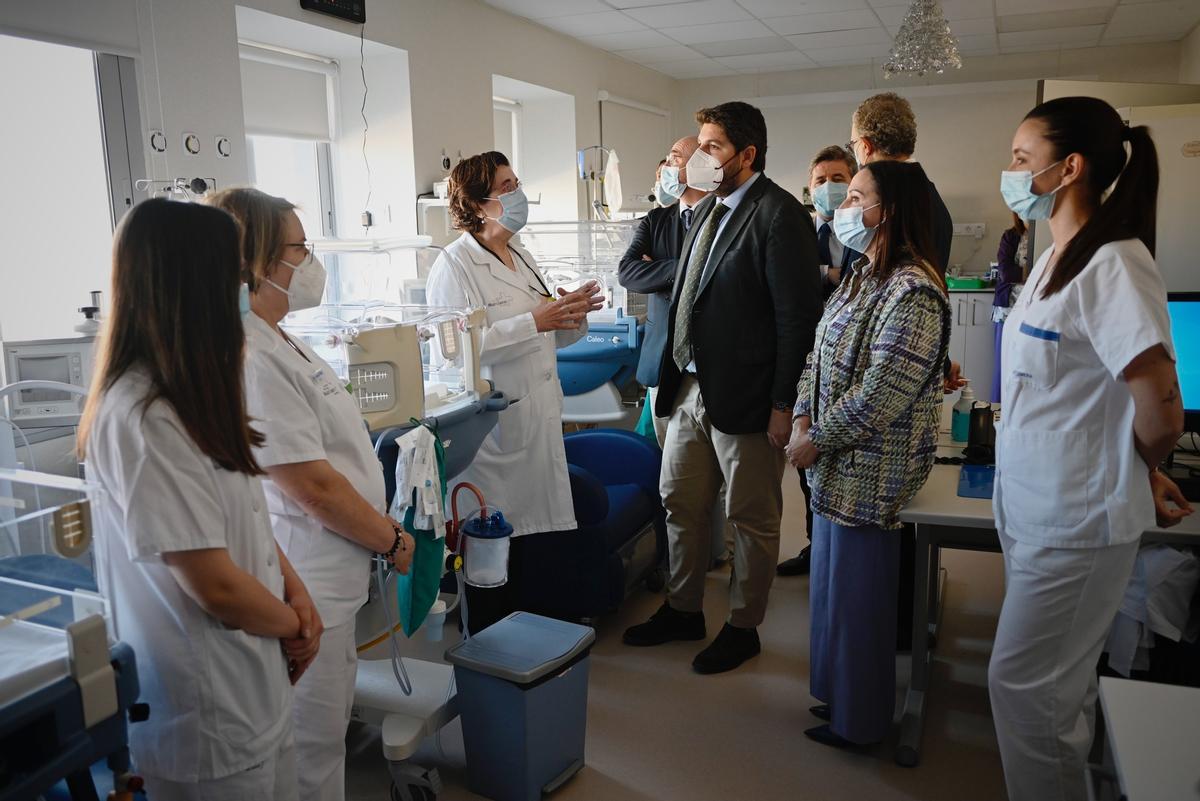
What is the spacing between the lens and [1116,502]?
150cm

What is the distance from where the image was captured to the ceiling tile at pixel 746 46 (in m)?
6.88

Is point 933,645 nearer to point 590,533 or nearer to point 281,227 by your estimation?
point 590,533

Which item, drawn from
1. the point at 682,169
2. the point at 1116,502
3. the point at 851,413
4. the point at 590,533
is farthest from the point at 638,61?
the point at 1116,502

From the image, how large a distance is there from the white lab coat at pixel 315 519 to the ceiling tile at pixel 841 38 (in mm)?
6094

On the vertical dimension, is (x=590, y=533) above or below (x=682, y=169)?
below

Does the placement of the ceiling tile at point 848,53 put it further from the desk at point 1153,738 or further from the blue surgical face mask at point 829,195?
the desk at point 1153,738

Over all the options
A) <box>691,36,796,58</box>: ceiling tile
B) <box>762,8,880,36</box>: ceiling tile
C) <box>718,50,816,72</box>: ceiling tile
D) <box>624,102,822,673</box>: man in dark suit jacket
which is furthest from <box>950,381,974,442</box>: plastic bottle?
<box>718,50,816,72</box>: ceiling tile

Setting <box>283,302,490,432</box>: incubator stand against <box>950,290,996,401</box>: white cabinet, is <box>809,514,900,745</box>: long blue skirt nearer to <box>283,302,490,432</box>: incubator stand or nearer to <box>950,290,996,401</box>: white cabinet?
<box>283,302,490,432</box>: incubator stand

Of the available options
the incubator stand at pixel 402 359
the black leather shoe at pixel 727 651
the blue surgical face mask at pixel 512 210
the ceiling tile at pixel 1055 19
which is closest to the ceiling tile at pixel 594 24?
the ceiling tile at pixel 1055 19

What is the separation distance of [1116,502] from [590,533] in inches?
63.8

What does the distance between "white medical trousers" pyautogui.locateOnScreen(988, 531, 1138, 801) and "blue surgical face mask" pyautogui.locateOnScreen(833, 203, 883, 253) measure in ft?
2.54

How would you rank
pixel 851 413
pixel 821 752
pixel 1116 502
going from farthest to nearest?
pixel 821 752, pixel 851 413, pixel 1116 502

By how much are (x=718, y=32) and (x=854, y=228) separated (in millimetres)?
4962

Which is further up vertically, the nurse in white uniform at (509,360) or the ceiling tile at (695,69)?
the ceiling tile at (695,69)
